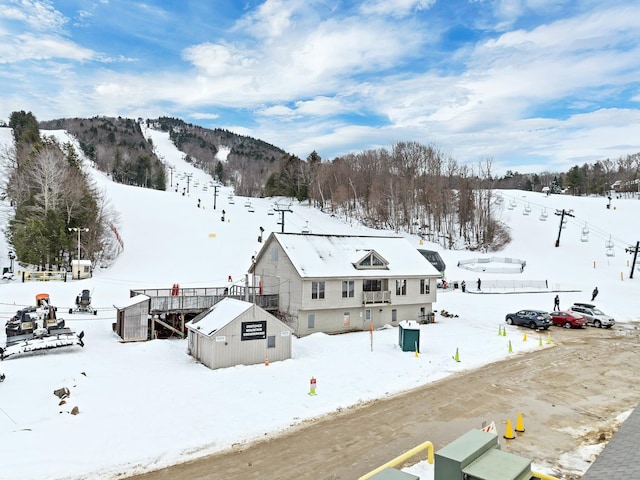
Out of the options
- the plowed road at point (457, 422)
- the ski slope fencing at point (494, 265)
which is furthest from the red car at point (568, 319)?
the ski slope fencing at point (494, 265)

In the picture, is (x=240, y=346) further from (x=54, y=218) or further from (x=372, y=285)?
(x=54, y=218)

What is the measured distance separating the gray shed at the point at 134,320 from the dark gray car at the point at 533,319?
2881 cm

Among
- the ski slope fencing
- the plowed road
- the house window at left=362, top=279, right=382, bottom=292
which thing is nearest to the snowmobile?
the house window at left=362, top=279, right=382, bottom=292

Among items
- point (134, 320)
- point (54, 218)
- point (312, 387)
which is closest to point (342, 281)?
point (312, 387)

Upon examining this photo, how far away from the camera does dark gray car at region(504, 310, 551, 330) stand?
3391 cm

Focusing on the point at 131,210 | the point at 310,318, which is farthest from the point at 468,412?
the point at 131,210

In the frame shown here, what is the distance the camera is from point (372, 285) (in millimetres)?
33906

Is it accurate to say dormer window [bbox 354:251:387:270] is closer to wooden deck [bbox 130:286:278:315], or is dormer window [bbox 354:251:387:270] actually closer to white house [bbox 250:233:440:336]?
white house [bbox 250:233:440:336]

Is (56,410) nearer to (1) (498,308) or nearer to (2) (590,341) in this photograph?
(2) (590,341)

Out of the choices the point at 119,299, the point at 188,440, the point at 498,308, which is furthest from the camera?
the point at 498,308

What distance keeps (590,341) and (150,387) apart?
28931 millimetres

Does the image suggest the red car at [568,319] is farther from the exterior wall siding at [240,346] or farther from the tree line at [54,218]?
the tree line at [54,218]

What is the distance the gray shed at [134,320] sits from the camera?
2705 cm

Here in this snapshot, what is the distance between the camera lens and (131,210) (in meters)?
76.4
